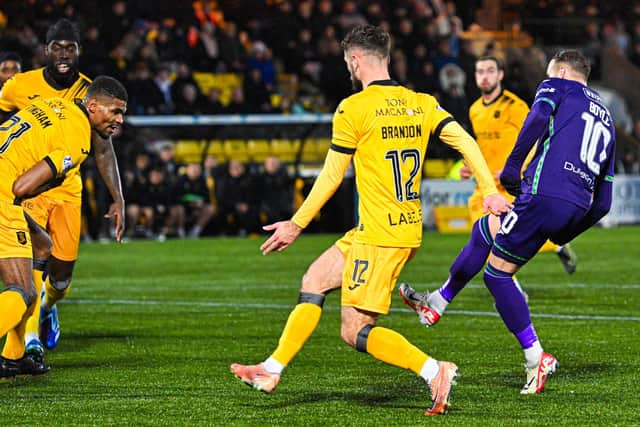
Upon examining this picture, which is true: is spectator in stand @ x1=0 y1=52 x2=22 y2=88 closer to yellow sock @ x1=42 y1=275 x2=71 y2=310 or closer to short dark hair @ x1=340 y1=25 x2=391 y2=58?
yellow sock @ x1=42 y1=275 x2=71 y2=310

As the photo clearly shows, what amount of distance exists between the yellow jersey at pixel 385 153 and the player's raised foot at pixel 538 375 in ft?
4.12

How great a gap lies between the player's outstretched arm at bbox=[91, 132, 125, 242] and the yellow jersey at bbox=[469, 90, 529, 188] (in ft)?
15.6

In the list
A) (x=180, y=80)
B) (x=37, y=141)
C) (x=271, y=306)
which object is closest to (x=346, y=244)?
(x=37, y=141)

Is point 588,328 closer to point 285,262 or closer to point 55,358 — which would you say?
point 55,358

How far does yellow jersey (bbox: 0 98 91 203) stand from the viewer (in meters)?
8.08

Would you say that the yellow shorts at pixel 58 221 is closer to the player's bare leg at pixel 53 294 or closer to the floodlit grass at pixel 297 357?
the player's bare leg at pixel 53 294

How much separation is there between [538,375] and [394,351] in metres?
1.18

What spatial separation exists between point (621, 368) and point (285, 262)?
10693 mm

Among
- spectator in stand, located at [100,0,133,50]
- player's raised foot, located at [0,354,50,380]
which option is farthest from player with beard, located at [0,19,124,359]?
spectator in stand, located at [100,0,133,50]

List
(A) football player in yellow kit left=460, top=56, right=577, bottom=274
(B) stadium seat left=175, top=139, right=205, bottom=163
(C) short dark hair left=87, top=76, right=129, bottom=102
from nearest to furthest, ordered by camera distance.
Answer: (C) short dark hair left=87, top=76, right=129, bottom=102
(A) football player in yellow kit left=460, top=56, right=577, bottom=274
(B) stadium seat left=175, top=139, right=205, bottom=163

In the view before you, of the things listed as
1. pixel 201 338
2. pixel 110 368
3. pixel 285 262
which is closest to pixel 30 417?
pixel 110 368

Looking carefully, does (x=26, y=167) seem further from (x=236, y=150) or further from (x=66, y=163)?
(x=236, y=150)

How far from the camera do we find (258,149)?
25.9m

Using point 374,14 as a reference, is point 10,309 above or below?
above
